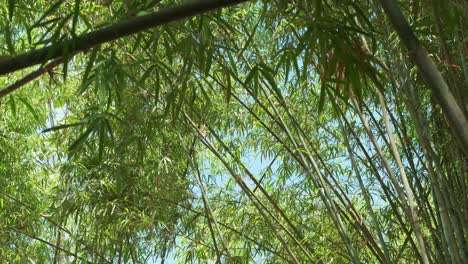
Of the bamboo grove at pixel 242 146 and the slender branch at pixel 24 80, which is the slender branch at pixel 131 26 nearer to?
the slender branch at pixel 24 80

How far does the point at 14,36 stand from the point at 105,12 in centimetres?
59

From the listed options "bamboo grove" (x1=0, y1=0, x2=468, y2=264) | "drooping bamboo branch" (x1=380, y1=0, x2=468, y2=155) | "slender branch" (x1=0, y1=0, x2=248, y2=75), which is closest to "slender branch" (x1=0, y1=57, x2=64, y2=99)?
"slender branch" (x1=0, y1=0, x2=248, y2=75)

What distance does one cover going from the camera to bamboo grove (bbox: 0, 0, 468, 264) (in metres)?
2.09

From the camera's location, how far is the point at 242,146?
3.88m

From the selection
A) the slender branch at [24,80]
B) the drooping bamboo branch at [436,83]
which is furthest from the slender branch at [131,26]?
the drooping bamboo branch at [436,83]

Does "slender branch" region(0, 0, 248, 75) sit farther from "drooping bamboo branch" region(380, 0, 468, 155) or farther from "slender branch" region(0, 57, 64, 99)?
"drooping bamboo branch" region(380, 0, 468, 155)

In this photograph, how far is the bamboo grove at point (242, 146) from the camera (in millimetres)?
2094

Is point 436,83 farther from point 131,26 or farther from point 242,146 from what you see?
point 242,146

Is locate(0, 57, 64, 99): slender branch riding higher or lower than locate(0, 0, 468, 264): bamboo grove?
lower

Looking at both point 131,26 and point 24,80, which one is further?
point 24,80

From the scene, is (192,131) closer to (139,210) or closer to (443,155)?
(139,210)

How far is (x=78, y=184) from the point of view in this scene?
3336mm

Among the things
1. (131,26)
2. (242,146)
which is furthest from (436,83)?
(242,146)

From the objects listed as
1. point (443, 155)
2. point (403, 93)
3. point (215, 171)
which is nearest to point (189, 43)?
point (403, 93)
